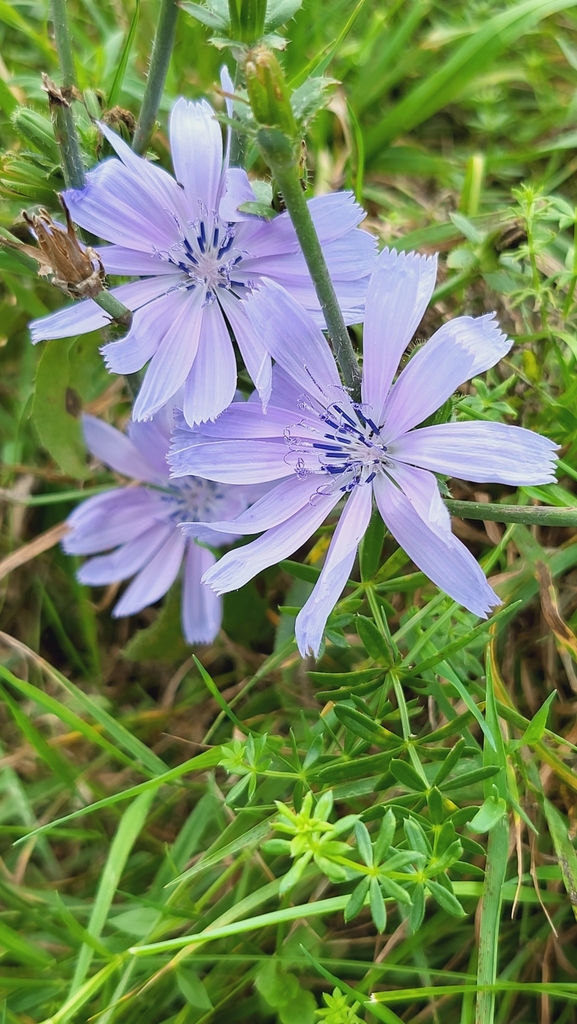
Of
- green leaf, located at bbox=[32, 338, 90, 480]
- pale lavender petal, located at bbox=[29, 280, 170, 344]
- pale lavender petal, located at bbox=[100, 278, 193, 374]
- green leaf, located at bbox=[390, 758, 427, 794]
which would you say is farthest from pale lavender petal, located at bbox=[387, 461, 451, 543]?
green leaf, located at bbox=[32, 338, 90, 480]

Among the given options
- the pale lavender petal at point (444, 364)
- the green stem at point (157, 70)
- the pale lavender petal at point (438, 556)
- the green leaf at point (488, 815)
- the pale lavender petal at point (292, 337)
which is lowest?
the green leaf at point (488, 815)

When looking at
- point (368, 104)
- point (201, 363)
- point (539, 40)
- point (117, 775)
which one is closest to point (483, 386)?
point (201, 363)

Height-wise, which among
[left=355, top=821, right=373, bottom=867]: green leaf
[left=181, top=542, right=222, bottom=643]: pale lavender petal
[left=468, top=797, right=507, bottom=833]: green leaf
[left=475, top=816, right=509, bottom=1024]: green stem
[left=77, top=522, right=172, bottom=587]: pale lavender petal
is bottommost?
[left=475, top=816, right=509, bottom=1024]: green stem

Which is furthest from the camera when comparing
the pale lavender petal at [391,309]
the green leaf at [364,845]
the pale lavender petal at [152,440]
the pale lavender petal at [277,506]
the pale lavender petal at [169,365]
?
the pale lavender petal at [152,440]

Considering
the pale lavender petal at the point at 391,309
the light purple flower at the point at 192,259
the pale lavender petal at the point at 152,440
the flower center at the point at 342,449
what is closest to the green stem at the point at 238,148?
the light purple flower at the point at 192,259

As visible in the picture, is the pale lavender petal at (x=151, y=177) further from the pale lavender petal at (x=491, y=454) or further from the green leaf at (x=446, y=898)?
the green leaf at (x=446, y=898)

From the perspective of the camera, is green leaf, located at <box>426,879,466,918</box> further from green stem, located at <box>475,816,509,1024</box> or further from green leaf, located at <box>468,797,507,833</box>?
green stem, located at <box>475,816,509,1024</box>

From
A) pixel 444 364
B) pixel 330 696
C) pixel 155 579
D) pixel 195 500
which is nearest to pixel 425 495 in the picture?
Result: pixel 444 364
